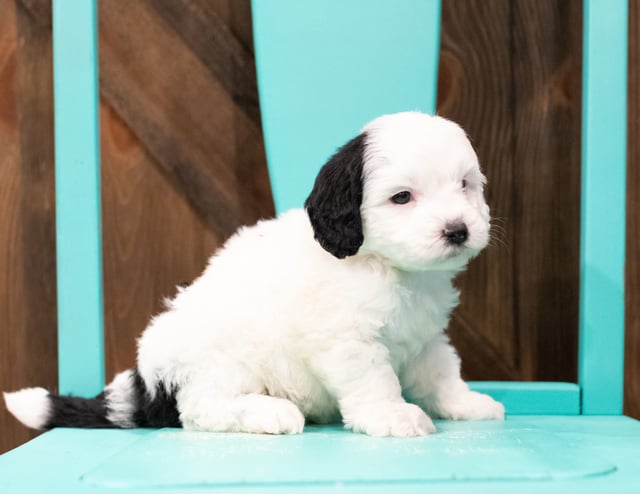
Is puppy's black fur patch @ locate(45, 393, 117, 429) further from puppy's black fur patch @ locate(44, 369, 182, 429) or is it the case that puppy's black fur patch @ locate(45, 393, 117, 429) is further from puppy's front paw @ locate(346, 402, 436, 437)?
puppy's front paw @ locate(346, 402, 436, 437)

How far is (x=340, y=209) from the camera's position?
1.26 metres

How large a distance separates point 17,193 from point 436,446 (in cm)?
123

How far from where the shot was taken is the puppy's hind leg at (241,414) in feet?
4.17

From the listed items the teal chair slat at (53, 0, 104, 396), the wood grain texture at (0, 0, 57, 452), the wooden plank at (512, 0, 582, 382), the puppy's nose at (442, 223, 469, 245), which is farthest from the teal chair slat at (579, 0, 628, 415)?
the wood grain texture at (0, 0, 57, 452)

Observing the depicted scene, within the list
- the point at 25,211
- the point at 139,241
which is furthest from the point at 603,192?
the point at 25,211

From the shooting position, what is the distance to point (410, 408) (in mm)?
1257

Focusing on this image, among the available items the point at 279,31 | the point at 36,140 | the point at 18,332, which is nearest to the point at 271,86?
the point at 279,31

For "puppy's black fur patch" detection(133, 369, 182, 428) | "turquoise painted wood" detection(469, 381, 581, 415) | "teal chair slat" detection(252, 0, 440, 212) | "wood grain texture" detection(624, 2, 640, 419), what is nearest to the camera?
"puppy's black fur patch" detection(133, 369, 182, 428)

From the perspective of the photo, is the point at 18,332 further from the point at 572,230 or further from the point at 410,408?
the point at 572,230

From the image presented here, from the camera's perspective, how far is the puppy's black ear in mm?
1266

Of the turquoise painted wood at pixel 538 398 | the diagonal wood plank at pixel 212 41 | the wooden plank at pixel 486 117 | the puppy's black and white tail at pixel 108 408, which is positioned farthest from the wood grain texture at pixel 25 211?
the turquoise painted wood at pixel 538 398

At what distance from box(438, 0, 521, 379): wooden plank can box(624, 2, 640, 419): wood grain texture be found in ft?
0.88

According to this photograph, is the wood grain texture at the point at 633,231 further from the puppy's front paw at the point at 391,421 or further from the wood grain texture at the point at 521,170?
the puppy's front paw at the point at 391,421

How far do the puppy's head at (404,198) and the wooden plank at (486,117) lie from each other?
0.59 m
